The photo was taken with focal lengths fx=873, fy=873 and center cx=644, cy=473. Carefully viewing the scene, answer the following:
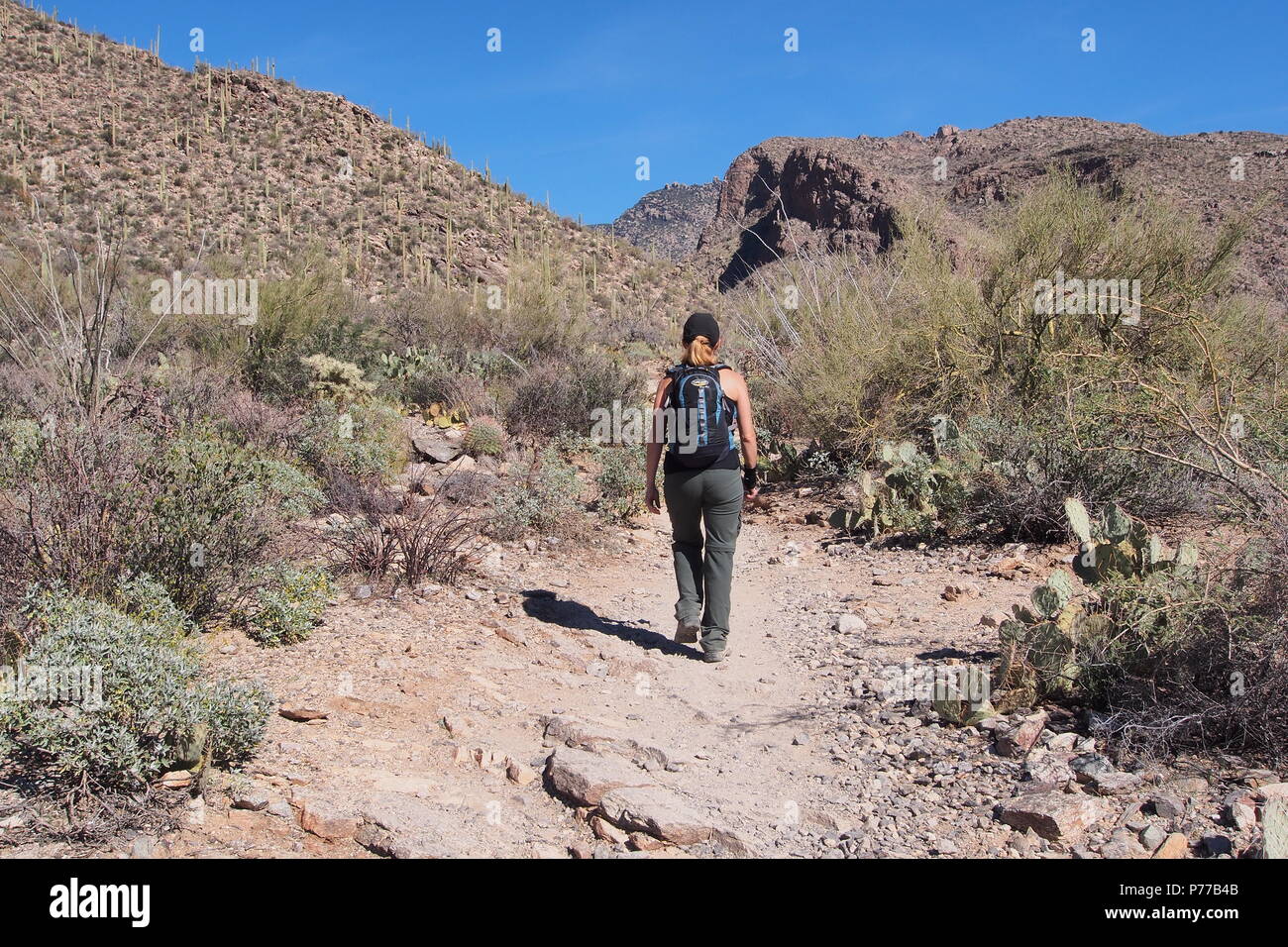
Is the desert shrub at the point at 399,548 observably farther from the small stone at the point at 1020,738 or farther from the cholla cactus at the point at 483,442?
the cholla cactus at the point at 483,442

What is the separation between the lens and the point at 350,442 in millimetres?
7918

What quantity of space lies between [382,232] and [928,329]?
2503 cm

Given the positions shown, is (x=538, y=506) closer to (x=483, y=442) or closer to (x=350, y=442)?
(x=350, y=442)

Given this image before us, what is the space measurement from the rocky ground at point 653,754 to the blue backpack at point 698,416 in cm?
113

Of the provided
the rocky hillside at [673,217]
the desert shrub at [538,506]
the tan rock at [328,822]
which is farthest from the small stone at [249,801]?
the rocky hillside at [673,217]

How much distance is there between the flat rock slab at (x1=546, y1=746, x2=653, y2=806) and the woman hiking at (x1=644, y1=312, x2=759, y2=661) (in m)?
1.54

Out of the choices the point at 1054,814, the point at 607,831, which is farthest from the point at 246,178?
the point at 1054,814

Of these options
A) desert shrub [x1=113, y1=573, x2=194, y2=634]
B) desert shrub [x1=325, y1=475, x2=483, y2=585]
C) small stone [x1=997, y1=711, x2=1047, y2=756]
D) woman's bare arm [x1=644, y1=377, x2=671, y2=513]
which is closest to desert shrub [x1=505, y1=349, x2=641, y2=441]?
desert shrub [x1=325, y1=475, x2=483, y2=585]

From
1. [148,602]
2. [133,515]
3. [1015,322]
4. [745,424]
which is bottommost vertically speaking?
[148,602]

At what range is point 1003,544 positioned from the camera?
6273 millimetres

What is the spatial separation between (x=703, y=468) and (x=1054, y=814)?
2299 mm

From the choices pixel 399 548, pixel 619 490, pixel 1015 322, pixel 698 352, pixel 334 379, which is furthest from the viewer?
pixel 334 379

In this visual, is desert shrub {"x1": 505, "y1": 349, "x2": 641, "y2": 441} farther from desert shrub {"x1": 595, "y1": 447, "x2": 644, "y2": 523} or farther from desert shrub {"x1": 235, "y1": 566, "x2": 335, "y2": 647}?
desert shrub {"x1": 235, "y1": 566, "x2": 335, "y2": 647}

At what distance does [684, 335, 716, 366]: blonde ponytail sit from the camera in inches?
177
